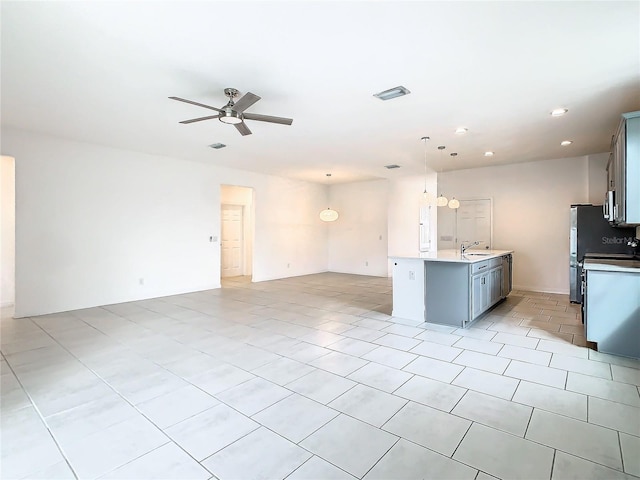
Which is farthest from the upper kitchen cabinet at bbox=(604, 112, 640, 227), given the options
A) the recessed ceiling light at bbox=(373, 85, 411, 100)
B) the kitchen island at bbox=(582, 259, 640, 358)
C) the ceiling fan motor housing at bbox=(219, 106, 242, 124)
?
the ceiling fan motor housing at bbox=(219, 106, 242, 124)

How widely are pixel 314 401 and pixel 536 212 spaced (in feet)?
20.8

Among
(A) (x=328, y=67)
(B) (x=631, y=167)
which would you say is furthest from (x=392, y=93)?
(B) (x=631, y=167)

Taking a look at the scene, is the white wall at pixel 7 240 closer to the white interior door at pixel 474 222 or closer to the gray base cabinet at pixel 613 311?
the gray base cabinet at pixel 613 311

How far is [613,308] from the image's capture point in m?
3.38

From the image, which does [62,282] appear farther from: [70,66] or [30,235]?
[70,66]

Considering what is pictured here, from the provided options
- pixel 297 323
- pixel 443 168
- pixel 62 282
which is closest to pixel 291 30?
pixel 297 323

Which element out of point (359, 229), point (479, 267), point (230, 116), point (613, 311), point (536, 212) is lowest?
point (613, 311)

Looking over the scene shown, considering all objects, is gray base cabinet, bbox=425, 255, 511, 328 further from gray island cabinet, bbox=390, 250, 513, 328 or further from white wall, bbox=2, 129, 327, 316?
white wall, bbox=2, 129, 327, 316

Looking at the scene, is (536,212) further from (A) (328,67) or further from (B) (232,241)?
(B) (232,241)

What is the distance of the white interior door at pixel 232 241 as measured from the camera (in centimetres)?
905

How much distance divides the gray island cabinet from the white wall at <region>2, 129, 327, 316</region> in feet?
13.9

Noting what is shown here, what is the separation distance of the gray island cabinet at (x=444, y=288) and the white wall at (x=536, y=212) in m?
2.35

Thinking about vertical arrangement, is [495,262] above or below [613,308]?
above

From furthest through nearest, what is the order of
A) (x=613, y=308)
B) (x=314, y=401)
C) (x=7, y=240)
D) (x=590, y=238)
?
(x=7, y=240)
(x=590, y=238)
(x=613, y=308)
(x=314, y=401)
